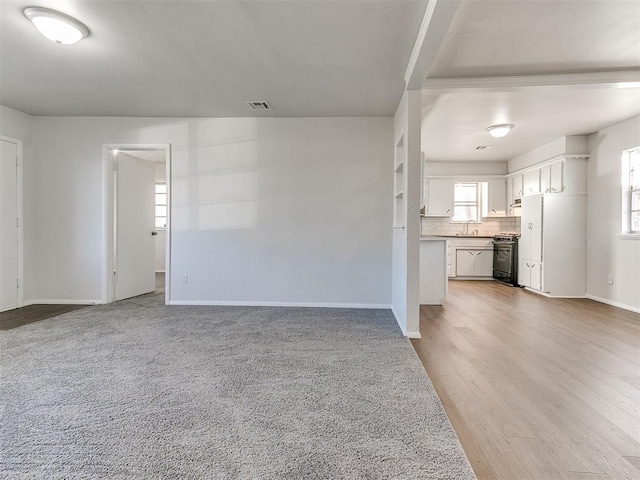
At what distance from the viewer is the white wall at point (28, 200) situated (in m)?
4.22

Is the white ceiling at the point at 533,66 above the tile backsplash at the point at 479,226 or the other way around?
above

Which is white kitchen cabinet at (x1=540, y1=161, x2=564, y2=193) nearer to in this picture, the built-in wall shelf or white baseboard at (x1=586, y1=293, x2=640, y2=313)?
white baseboard at (x1=586, y1=293, x2=640, y2=313)

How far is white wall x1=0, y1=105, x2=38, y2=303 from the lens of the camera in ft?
13.9

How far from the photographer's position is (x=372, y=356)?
8.45 ft

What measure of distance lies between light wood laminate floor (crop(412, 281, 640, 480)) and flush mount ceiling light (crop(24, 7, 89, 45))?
3538 millimetres

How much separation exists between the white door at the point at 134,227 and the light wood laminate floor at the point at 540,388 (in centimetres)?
407

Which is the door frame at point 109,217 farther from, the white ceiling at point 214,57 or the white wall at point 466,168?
the white wall at point 466,168

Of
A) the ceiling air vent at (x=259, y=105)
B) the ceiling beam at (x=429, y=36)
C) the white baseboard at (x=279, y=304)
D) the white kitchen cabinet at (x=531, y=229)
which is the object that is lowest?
the white baseboard at (x=279, y=304)

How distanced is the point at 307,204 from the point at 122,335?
2513 mm

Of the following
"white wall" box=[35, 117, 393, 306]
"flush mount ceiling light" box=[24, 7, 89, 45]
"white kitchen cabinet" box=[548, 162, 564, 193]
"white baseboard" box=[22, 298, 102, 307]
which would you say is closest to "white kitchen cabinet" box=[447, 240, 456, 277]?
"white kitchen cabinet" box=[548, 162, 564, 193]

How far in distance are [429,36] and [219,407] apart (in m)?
2.65

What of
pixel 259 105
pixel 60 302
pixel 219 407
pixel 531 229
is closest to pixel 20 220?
pixel 60 302

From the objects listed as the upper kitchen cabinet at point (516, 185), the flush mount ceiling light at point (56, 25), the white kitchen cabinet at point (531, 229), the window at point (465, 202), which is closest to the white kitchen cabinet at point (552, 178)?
the white kitchen cabinet at point (531, 229)

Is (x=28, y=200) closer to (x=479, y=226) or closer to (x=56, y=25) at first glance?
(x=56, y=25)
